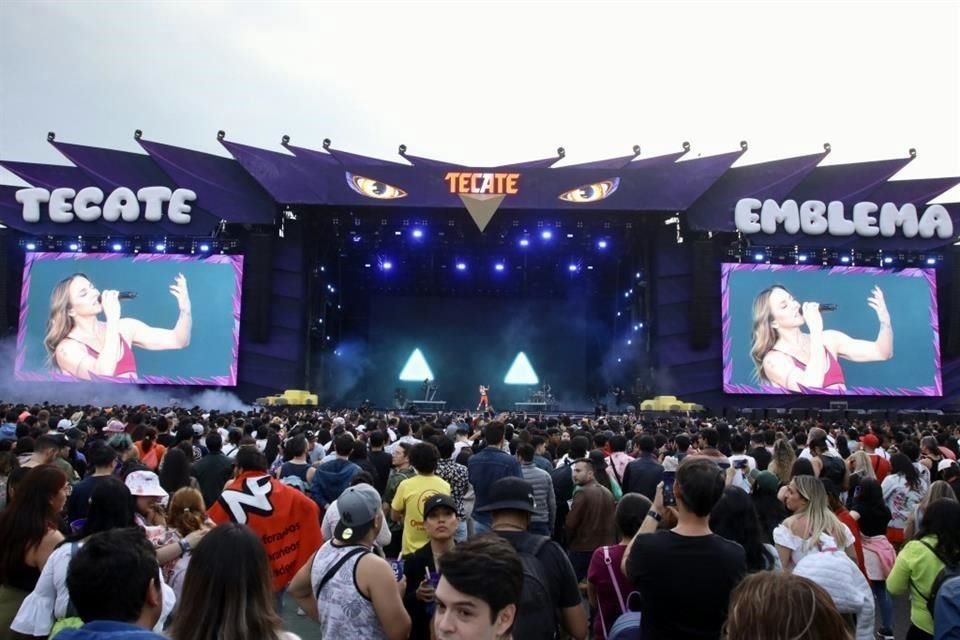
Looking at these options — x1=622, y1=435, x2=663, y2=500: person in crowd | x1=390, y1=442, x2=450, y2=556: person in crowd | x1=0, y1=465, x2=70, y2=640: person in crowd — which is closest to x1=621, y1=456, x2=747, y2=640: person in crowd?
x1=390, y1=442, x2=450, y2=556: person in crowd

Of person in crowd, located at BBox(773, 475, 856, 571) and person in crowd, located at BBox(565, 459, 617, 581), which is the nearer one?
person in crowd, located at BBox(773, 475, 856, 571)

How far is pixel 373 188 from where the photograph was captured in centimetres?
2603

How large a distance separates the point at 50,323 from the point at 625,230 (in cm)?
2133

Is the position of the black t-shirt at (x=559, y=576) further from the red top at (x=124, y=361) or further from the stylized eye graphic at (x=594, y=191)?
the red top at (x=124, y=361)

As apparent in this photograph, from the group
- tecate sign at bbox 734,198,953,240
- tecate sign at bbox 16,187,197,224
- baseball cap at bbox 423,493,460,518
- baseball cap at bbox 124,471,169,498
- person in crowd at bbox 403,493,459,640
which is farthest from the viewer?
tecate sign at bbox 16,187,197,224

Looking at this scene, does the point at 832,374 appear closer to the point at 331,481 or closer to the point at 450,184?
the point at 450,184

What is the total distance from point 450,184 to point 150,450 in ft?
62.3

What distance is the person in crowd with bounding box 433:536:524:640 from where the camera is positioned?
2.21m

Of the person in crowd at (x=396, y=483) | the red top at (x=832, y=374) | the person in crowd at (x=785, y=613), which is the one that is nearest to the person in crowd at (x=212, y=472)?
the person in crowd at (x=396, y=483)

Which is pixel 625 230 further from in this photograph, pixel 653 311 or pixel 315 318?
pixel 315 318

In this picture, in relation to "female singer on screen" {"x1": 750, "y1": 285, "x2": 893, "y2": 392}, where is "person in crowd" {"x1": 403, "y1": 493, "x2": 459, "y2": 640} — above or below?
below

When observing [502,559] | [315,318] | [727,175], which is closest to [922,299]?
[727,175]

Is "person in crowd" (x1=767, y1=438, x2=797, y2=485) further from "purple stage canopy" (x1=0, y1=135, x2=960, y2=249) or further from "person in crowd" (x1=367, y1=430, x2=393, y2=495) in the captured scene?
"purple stage canopy" (x1=0, y1=135, x2=960, y2=249)

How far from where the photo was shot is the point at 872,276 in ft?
91.7
